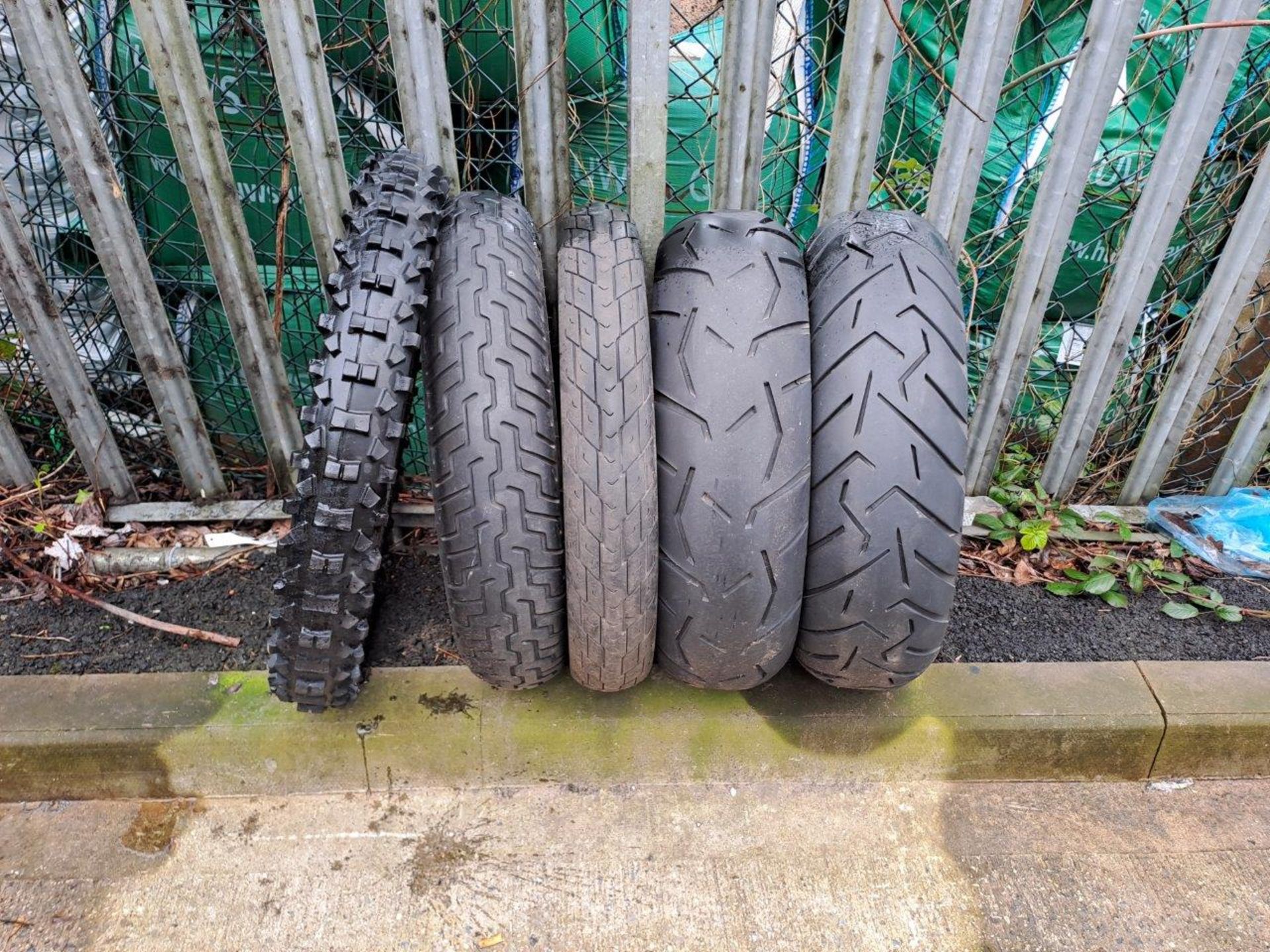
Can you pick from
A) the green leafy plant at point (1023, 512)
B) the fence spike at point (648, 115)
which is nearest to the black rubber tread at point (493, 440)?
the fence spike at point (648, 115)

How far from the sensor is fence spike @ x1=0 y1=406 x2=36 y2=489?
2.50 metres

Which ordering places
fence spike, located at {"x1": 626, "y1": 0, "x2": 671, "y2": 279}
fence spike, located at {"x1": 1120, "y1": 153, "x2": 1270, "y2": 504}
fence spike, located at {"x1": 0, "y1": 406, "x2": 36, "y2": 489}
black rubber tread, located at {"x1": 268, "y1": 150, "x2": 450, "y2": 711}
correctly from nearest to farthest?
1. black rubber tread, located at {"x1": 268, "y1": 150, "x2": 450, "y2": 711}
2. fence spike, located at {"x1": 626, "y1": 0, "x2": 671, "y2": 279}
3. fence spike, located at {"x1": 1120, "y1": 153, "x2": 1270, "y2": 504}
4. fence spike, located at {"x1": 0, "y1": 406, "x2": 36, "y2": 489}

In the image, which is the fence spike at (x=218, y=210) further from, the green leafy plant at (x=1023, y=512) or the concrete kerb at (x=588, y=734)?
the green leafy plant at (x=1023, y=512)

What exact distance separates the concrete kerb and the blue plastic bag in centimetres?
67

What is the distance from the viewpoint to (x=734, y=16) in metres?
1.98

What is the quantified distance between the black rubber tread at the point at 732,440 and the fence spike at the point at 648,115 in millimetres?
244

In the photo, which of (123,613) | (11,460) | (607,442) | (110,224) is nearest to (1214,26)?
(607,442)

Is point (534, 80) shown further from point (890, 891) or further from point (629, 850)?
point (890, 891)

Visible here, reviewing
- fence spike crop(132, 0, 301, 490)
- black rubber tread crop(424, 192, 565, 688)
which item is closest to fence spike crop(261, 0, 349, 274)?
fence spike crop(132, 0, 301, 490)

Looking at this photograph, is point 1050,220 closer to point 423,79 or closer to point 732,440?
point 732,440

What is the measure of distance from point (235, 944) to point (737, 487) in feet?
4.72

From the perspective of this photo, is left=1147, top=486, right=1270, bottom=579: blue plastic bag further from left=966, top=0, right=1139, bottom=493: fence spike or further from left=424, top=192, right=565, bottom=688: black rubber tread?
left=424, top=192, right=565, bottom=688: black rubber tread

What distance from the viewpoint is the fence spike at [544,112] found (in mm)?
1979

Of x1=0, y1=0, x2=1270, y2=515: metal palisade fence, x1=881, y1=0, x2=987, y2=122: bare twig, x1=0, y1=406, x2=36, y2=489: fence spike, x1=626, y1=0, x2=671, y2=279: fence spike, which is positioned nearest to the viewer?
x1=626, y1=0, x2=671, y2=279: fence spike
